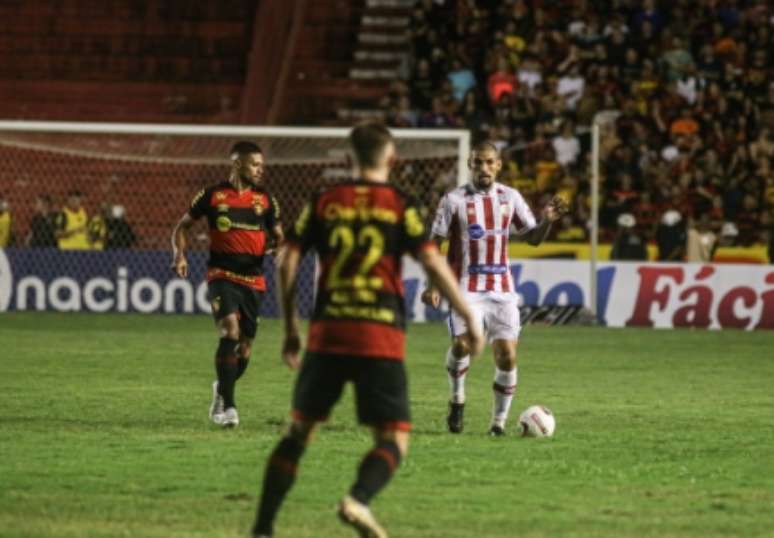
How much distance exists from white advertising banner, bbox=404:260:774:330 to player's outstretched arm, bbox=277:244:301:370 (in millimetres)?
18866

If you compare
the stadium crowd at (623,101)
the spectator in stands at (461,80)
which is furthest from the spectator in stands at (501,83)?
the spectator in stands at (461,80)

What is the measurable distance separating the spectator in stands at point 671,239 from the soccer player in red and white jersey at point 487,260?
15.5 metres

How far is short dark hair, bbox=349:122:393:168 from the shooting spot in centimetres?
→ 772

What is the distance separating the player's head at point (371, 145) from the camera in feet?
25.3

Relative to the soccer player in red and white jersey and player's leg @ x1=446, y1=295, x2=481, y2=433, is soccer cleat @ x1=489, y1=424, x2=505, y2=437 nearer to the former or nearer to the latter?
the soccer player in red and white jersey

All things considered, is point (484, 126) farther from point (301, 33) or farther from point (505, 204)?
point (505, 204)

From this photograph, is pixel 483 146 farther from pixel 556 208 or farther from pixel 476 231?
pixel 556 208

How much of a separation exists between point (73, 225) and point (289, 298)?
20.6m

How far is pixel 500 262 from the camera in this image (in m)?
12.8

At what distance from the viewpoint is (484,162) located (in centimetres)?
1248

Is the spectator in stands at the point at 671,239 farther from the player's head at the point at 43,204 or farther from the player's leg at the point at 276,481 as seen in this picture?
the player's leg at the point at 276,481

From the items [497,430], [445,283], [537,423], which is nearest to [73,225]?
[497,430]

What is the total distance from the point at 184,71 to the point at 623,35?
838 cm

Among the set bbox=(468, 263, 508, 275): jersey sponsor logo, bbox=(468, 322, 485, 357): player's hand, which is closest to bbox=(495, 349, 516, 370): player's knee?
bbox=(468, 263, 508, 275): jersey sponsor logo
